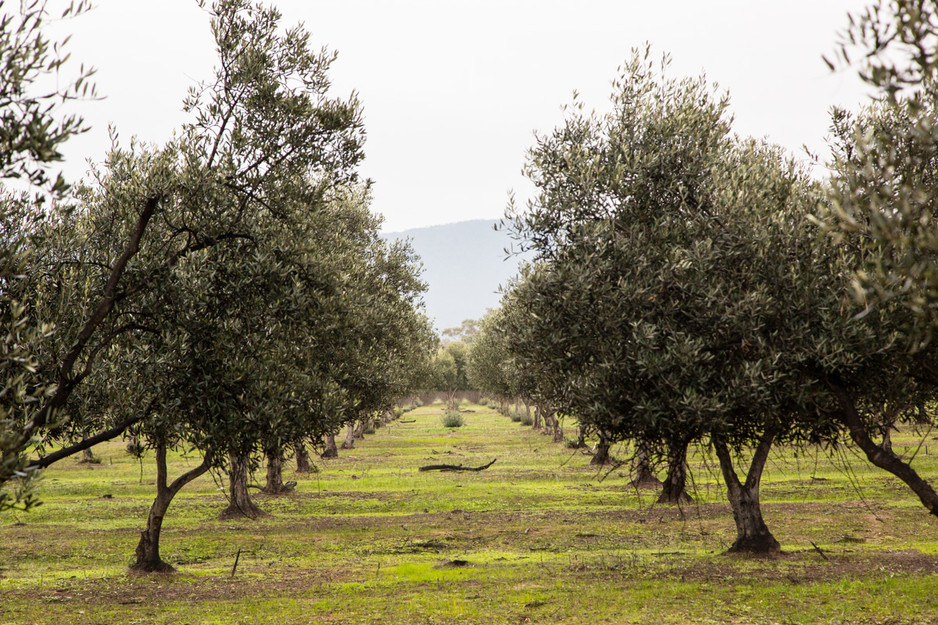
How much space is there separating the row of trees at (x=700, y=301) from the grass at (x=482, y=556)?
2884 mm

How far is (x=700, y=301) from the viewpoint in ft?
52.1

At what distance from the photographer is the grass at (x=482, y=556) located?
18.1 meters

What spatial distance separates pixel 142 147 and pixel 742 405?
15.0 m

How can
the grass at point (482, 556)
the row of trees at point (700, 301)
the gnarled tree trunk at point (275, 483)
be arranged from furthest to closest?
the gnarled tree trunk at point (275, 483) → the grass at point (482, 556) → the row of trees at point (700, 301)

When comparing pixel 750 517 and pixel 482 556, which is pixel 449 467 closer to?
pixel 482 556

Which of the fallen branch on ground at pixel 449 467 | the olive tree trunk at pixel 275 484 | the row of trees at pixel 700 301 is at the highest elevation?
the row of trees at pixel 700 301

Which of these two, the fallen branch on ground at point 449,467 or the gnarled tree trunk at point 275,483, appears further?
the fallen branch on ground at point 449,467

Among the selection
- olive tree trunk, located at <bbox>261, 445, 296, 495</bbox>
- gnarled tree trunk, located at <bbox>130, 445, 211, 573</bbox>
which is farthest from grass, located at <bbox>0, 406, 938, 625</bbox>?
olive tree trunk, located at <bbox>261, 445, 296, 495</bbox>

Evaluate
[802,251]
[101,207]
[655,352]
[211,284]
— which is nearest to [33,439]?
[211,284]

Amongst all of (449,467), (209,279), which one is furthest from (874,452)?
(449,467)

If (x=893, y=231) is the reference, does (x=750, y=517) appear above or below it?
below

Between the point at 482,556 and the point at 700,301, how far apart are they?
13757 mm

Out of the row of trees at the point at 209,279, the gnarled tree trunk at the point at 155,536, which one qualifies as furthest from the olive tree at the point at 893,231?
the gnarled tree trunk at the point at 155,536

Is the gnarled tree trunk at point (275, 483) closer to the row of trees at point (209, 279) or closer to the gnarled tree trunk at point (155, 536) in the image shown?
the gnarled tree trunk at point (155, 536)
